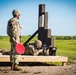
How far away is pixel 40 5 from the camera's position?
55.4ft

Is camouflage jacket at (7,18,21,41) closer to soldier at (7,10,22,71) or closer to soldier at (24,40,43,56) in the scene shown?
soldier at (7,10,22,71)

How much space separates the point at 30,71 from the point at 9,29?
1615 millimetres

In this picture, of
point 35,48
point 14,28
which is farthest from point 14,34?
point 35,48

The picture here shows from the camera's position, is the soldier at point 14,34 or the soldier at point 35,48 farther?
the soldier at point 35,48

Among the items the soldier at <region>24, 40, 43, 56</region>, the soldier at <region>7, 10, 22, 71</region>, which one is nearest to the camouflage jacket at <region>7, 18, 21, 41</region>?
the soldier at <region>7, 10, 22, 71</region>

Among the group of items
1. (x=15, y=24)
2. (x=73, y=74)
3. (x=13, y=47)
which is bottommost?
(x=73, y=74)

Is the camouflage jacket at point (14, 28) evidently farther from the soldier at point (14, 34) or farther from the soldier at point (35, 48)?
the soldier at point (35, 48)

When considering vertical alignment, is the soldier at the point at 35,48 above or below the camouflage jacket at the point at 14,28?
below

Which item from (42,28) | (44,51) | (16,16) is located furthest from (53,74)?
(42,28)

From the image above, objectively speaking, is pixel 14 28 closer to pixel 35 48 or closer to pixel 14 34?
pixel 14 34

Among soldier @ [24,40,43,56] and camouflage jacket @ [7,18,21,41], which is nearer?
camouflage jacket @ [7,18,21,41]

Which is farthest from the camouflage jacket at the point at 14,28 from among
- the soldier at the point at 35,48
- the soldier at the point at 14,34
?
the soldier at the point at 35,48

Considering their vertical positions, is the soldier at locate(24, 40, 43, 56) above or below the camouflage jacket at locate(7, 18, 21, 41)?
below

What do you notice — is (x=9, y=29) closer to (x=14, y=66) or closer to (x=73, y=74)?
(x=14, y=66)
